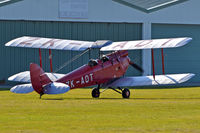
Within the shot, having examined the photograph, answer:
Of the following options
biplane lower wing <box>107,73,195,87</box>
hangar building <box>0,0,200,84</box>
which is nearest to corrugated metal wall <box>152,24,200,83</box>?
hangar building <box>0,0,200,84</box>

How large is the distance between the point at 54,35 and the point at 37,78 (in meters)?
14.3

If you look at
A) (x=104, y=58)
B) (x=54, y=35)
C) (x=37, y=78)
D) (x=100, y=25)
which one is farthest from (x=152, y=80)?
(x=100, y=25)

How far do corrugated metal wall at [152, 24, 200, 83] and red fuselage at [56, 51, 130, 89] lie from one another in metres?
13.0

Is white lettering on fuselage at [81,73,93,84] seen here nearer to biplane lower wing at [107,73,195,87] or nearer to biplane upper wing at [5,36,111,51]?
biplane upper wing at [5,36,111,51]

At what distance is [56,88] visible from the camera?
18.0 meters

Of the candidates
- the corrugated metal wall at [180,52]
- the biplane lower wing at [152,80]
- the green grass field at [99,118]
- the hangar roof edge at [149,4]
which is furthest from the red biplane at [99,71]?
the corrugated metal wall at [180,52]

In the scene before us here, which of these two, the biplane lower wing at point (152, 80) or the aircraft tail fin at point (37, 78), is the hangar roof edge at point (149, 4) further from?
the aircraft tail fin at point (37, 78)

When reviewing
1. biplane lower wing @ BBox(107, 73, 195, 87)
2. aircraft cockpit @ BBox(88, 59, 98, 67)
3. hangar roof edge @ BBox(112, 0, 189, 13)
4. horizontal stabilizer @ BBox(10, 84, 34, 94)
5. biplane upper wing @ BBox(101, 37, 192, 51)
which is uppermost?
hangar roof edge @ BBox(112, 0, 189, 13)

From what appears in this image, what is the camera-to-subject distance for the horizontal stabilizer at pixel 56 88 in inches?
698

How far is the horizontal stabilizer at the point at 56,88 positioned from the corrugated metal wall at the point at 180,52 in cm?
1739

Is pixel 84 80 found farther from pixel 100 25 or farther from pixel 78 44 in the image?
pixel 100 25

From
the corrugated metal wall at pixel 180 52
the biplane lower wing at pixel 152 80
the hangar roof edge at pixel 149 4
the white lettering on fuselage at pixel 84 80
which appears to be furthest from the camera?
the corrugated metal wall at pixel 180 52

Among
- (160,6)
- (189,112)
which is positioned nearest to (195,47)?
(160,6)

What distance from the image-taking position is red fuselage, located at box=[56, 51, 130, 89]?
19609 mm
